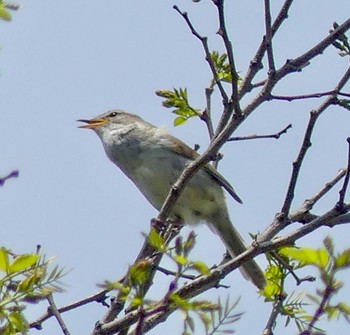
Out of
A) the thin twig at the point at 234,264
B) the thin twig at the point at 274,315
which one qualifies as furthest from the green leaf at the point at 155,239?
the thin twig at the point at 274,315

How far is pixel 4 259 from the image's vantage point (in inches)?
100

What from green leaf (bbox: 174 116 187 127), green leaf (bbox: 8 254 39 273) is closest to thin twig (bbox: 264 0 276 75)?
green leaf (bbox: 174 116 187 127)

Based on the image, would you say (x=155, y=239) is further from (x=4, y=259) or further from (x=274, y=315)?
(x=274, y=315)

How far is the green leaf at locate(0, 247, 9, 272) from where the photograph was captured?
2.53 meters

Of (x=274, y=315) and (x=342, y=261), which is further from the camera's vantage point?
(x=274, y=315)

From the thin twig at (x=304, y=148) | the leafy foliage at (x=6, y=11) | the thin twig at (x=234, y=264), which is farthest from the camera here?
the thin twig at (x=304, y=148)

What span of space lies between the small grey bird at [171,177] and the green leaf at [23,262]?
16.1 ft

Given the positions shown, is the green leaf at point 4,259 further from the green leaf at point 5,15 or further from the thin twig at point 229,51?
the thin twig at point 229,51

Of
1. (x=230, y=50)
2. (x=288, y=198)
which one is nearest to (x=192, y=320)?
(x=288, y=198)

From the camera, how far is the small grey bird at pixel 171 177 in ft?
25.3

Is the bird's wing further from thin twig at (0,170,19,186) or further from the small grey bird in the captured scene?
thin twig at (0,170,19,186)

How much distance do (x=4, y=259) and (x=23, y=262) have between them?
63 mm

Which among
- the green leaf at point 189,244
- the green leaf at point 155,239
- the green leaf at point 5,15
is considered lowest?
the green leaf at point 189,244

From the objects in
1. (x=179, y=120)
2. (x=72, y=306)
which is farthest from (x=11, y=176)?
(x=179, y=120)
